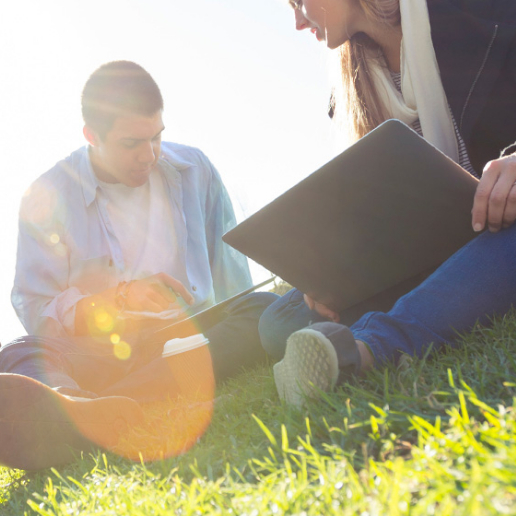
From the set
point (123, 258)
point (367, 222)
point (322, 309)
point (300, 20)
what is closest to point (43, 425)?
point (322, 309)

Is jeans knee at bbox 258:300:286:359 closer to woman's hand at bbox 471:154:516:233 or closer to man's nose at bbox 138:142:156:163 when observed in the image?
woman's hand at bbox 471:154:516:233

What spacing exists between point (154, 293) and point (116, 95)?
1.54m

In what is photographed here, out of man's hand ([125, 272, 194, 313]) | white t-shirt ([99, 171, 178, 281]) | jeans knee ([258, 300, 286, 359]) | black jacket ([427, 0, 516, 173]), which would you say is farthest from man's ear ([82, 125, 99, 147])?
black jacket ([427, 0, 516, 173])

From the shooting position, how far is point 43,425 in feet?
6.35

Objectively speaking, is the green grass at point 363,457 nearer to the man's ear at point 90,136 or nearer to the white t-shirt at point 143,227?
the white t-shirt at point 143,227

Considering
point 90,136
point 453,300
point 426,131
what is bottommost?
point 453,300

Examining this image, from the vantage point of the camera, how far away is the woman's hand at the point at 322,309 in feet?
7.18

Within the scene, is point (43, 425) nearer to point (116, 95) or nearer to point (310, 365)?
point (310, 365)

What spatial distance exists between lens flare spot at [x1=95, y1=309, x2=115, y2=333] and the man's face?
1.12 m

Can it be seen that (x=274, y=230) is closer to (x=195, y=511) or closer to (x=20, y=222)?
(x=195, y=511)

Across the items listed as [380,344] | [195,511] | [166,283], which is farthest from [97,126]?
[195,511]

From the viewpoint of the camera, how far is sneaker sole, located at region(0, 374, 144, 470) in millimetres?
1930

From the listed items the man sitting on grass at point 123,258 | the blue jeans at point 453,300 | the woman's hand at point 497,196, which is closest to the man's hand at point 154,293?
the man sitting on grass at point 123,258

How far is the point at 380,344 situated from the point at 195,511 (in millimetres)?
794
